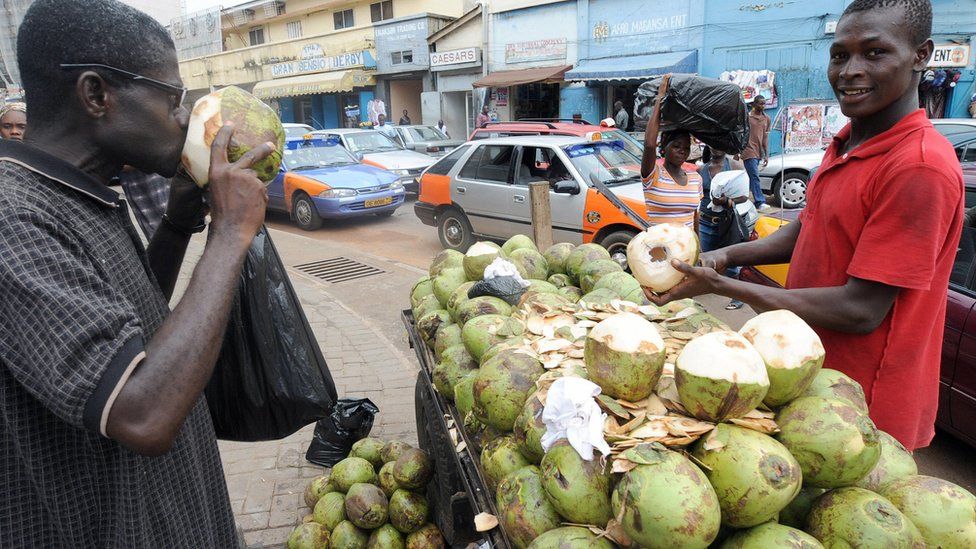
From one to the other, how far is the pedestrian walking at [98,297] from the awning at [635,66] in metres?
16.6

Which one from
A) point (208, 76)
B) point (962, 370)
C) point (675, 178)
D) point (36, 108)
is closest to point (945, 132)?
point (675, 178)

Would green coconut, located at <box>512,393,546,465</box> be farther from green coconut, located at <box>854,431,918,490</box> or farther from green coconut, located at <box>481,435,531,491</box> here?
green coconut, located at <box>854,431,918,490</box>

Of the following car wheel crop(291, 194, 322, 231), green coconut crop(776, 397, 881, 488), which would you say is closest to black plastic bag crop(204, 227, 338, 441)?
green coconut crop(776, 397, 881, 488)

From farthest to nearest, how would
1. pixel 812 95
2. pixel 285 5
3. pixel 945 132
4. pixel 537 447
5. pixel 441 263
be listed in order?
pixel 285 5
pixel 812 95
pixel 945 132
pixel 441 263
pixel 537 447

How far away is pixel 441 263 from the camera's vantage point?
3742 millimetres

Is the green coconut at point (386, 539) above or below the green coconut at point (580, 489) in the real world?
below

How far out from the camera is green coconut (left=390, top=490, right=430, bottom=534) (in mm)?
2807

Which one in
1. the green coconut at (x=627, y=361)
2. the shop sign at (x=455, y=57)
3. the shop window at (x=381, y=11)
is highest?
the shop window at (x=381, y=11)

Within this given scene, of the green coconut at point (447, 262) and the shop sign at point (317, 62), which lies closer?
the green coconut at point (447, 262)

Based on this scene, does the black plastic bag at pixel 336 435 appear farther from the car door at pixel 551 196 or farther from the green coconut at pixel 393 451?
the car door at pixel 551 196

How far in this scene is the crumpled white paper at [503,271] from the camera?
2.99 metres

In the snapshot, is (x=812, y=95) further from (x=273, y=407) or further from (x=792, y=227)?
(x=273, y=407)

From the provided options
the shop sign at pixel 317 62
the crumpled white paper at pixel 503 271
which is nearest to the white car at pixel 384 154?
the crumpled white paper at pixel 503 271

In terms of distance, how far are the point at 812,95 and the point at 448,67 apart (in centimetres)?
1343
